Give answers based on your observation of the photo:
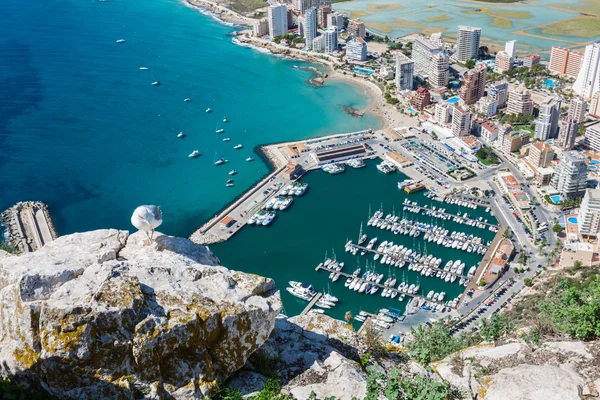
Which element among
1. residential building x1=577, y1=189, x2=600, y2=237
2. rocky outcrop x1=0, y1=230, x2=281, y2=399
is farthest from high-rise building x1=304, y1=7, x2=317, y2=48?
rocky outcrop x1=0, y1=230, x2=281, y2=399

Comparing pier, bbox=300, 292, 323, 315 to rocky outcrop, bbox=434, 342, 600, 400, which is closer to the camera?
rocky outcrop, bbox=434, 342, 600, 400

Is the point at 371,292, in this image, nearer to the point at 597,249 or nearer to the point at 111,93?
the point at 597,249

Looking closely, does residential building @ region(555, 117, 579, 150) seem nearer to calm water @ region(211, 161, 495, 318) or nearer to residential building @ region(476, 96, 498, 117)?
residential building @ region(476, 96, 498, 117)

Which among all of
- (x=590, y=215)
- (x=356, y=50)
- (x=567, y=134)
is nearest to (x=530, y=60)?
(x=356, y=50)

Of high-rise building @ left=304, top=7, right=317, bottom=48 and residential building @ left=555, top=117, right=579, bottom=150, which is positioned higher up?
high-rise building @ left=304, top=7, right=317, bottom=48

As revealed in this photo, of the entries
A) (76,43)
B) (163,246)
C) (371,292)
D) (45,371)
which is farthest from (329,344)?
(76,43)

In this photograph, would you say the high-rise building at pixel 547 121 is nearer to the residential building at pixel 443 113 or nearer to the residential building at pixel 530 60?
the residential building at pixel 443 113

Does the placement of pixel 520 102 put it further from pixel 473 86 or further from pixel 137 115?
pixel 137 115
